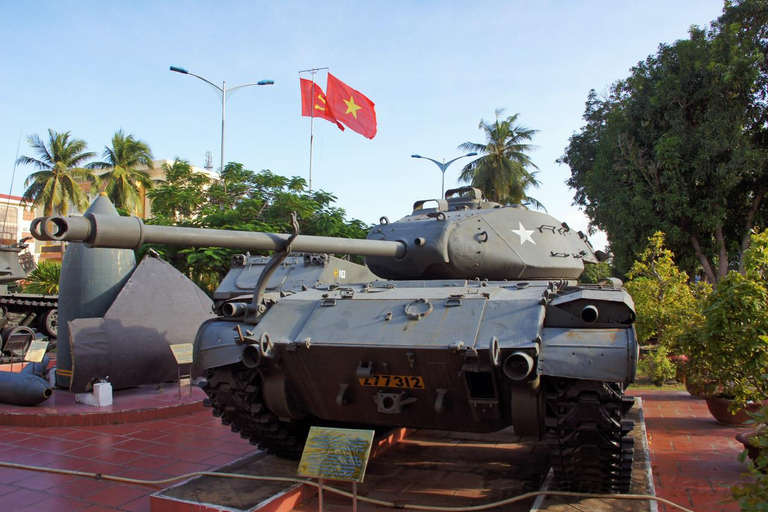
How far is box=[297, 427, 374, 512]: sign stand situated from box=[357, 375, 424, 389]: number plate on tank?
0.59 metres

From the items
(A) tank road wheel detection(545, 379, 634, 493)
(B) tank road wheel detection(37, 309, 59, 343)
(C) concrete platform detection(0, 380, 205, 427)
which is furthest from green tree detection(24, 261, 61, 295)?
(A) tank road wheel detection(545, 379, 634, 493)

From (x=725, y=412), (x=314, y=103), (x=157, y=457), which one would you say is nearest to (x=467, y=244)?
(x=157, y=457)

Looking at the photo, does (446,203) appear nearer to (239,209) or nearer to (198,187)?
(239,209)

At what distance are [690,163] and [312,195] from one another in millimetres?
11621

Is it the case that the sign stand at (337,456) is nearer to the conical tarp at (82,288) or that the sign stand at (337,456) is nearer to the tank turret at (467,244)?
the tank turret at (467,244)

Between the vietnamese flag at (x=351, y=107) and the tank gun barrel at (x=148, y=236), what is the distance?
65.8 ft

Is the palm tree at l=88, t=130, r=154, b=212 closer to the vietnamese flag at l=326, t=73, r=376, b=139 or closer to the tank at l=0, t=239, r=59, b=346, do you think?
the vietnamese flag at l=326, t=73, r=376, b=139

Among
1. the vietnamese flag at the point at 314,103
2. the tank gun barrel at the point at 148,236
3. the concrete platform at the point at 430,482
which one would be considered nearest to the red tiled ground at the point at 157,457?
the concrete platform at the point at 430,482

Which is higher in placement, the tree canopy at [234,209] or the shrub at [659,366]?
the tree canopy at [234,209]

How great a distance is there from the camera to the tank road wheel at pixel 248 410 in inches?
214

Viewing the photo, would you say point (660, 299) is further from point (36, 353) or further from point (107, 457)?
point (36, 353)

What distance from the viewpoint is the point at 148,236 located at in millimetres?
4230

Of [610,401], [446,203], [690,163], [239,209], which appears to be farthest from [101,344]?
[690,163]

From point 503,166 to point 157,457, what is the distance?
27689mm
